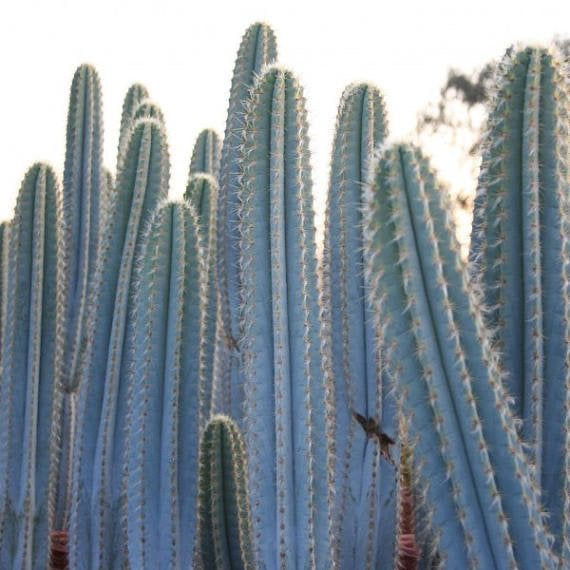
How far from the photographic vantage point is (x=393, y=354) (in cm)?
194

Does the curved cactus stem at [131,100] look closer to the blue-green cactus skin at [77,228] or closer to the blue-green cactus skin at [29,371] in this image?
the blue-green cactus skin at [77,228]

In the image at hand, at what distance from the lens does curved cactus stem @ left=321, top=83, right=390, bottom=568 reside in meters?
2.77

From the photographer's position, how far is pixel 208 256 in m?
3.18

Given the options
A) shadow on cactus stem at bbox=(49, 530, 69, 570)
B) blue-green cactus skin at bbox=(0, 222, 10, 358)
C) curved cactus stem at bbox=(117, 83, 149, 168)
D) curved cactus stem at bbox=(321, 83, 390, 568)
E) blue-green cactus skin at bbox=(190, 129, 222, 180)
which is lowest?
shadow on cactus stem at bbox=(49, 530, 69, 570)

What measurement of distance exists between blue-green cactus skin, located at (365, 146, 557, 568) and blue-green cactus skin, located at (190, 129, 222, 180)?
2.38 metres

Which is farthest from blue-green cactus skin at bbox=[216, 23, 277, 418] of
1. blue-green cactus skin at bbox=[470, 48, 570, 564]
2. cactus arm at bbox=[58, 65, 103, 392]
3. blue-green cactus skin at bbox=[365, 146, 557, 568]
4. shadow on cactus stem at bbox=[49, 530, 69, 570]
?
blue-green cactus skin at bbox=[365, 146, 557, 568]

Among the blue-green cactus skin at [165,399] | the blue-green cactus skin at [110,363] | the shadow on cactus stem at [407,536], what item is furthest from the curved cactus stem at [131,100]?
the shadow on cactus stem at [407,536]

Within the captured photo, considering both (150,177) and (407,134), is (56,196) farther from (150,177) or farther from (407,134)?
(407,134)

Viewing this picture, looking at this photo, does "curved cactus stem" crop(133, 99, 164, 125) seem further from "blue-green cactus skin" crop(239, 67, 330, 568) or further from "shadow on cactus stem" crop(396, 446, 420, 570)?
"shadow on cactus stem" crop(396, 446, 420, 570)

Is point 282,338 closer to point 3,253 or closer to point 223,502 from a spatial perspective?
point 223,502

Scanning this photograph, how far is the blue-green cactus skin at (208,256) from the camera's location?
10.1ft

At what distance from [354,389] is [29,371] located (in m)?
1.11

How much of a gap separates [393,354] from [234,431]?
946 millimetres

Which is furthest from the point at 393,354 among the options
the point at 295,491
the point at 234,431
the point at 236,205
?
the point at 236,205
